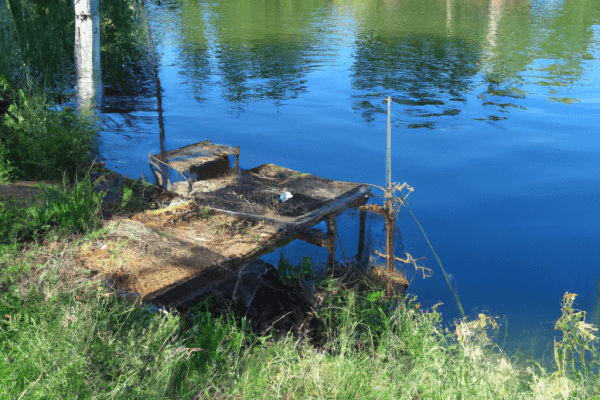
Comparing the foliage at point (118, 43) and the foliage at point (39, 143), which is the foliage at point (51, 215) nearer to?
the foliage at point (39, 143)

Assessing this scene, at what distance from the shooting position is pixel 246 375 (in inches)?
125

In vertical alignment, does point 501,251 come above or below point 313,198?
below

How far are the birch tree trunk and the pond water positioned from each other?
1260 mm

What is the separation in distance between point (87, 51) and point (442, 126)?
326 inches

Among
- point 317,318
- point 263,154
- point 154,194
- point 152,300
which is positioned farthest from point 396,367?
point 263,154

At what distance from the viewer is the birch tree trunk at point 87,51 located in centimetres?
845

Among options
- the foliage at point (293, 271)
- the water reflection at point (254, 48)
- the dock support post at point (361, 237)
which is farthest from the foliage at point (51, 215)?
the water reflection at point (254, 48)

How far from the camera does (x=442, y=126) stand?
42.9ft

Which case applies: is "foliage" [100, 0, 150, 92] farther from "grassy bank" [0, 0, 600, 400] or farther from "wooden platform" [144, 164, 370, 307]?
"wooden platform" [144, 164, 370, 307]

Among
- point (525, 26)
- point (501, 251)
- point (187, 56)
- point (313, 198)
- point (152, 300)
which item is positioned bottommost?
point (501, 251)

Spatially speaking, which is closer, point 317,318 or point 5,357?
point 5,357

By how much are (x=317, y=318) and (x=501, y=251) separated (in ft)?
14.4

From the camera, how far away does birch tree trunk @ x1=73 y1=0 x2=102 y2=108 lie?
8453mm

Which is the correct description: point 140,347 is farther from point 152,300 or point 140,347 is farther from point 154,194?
point 154,194
